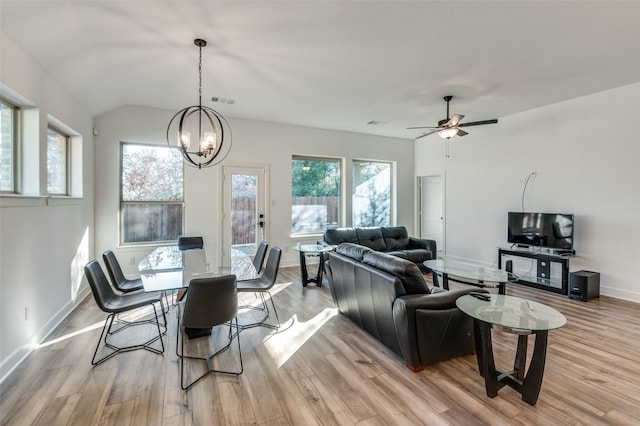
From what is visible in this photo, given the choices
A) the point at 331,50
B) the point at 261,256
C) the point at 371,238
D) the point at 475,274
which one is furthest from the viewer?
the point at 371,238

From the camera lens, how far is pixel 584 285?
13.6 feet

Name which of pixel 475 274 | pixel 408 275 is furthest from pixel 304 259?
pixel 408 275

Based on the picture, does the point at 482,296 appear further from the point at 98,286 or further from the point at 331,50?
the point at 98,286

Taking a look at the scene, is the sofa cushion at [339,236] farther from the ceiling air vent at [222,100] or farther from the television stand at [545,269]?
the ceiling air vent at [222,100]

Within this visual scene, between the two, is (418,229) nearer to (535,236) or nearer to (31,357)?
(535,236)

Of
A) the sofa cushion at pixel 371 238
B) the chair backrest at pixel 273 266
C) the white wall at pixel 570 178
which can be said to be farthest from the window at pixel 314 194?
the chair backrest at pixel 273 266

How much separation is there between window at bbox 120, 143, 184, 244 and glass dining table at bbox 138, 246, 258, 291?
54.5 inches

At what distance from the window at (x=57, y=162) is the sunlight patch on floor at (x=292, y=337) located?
124 inches

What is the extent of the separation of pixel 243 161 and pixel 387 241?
10.6 ft

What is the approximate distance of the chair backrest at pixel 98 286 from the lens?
250 centimetres

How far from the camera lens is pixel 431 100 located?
187 inches

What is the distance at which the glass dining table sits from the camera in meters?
2.63

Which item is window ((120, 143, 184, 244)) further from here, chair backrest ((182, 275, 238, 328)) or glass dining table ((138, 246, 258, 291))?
chair backrest ((182, 275, 238, 328))

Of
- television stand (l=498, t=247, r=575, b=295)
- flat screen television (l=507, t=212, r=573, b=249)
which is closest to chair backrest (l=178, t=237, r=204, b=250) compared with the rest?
television stand (l=498, t=247, r=575, b=295)
